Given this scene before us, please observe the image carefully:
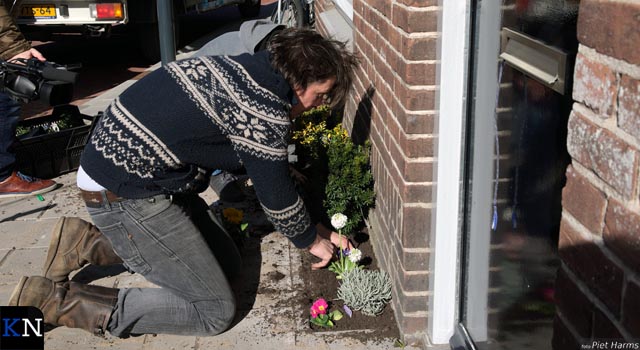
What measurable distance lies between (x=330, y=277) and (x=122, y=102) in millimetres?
1508

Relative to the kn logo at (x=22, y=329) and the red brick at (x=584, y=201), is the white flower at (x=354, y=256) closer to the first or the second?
the kn logo at (x=22, y=329)

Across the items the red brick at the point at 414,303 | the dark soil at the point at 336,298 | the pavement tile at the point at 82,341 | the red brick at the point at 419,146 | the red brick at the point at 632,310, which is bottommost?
the pavement tile at the point at 82,341

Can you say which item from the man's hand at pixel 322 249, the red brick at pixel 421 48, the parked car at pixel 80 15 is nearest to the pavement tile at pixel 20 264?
the man's hand at pixel 322 249

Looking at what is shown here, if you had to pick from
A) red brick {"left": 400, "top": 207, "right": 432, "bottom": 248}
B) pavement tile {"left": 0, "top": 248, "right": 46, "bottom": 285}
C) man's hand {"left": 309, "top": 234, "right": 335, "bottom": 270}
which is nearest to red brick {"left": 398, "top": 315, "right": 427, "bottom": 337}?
red brick {"left": 400, "top": 207, "right": 432, "bottom": 248}

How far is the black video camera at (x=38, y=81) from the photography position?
493 cm

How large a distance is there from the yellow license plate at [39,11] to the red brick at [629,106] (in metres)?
9.38

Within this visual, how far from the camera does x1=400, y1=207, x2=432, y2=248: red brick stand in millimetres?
3139

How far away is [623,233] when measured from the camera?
137cm

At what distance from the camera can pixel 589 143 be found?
1503 millimetres

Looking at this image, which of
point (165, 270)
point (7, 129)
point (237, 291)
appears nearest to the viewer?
point (165, 270)

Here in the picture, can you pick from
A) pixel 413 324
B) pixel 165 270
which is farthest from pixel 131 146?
pixel 413 324

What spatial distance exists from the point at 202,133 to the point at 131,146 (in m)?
0.32

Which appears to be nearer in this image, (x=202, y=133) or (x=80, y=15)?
(x=202, y=133)

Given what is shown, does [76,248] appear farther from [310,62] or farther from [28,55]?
[28,55]
